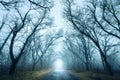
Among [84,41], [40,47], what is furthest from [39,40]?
[84,41]

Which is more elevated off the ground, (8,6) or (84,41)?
(84,41)

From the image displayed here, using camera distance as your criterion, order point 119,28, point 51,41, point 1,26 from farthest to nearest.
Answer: point 51,41
point 1,26
point 119,28

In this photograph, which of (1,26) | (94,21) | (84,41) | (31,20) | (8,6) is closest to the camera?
(8,6)

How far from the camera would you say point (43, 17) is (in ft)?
73.6

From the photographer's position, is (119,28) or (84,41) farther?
(84,41)

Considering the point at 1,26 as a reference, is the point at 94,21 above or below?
below

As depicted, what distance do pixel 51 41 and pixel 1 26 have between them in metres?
16.4

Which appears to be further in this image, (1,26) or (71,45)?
(71,45)

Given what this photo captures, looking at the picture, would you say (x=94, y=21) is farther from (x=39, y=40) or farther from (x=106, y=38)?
(x=39, y=40)

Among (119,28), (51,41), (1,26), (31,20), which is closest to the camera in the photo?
(119,28)

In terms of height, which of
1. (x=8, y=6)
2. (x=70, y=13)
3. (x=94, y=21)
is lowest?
(x=8, y=6)

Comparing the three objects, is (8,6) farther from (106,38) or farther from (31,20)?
(106,38)

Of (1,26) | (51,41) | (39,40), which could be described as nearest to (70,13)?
(1,26)

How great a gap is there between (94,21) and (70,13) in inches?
143
